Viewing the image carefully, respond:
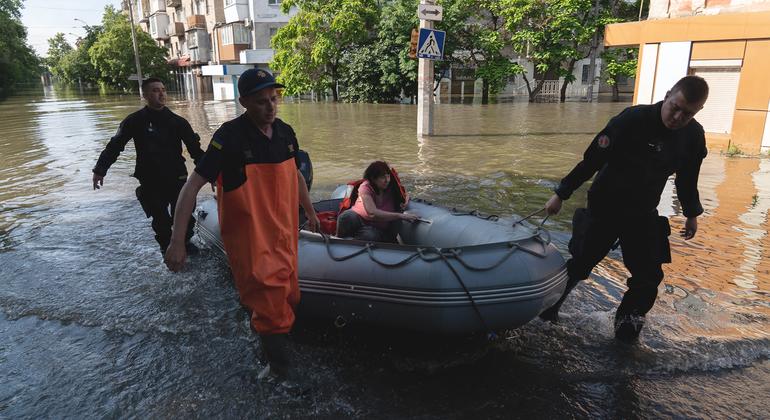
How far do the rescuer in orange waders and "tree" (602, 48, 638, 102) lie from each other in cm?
2672

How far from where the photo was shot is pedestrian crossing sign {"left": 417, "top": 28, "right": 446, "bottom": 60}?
1185 centimetres

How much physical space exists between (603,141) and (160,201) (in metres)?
3.83

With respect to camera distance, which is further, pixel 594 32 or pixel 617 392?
pixel 594 32

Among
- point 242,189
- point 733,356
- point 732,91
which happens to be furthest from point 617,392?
point 732,91

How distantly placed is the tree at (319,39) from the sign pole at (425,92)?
1366 centimetres

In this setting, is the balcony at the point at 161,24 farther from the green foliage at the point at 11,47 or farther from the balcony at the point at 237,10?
the balcony at the point at 237,10

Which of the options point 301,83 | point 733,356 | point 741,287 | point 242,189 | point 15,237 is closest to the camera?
point 242,189

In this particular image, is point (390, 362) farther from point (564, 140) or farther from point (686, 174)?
point (564, 140)

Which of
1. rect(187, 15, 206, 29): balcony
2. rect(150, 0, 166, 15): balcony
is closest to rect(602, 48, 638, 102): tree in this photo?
rect(187, 15, 206, 29): balcony

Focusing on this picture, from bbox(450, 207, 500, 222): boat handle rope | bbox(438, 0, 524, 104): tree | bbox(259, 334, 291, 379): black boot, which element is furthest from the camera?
bbox(438, 0, 524, 104): tree

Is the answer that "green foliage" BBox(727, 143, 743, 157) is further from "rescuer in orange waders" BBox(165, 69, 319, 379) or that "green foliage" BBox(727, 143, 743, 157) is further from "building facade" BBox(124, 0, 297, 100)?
"building facade" BBox(124, 0, 297, 100)

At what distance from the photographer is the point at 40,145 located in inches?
565

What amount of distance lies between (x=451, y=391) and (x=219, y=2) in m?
43.2

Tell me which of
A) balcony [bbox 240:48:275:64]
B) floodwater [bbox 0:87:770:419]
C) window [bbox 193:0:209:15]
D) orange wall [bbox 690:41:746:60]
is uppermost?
window [bbox 193:0:209:15]
